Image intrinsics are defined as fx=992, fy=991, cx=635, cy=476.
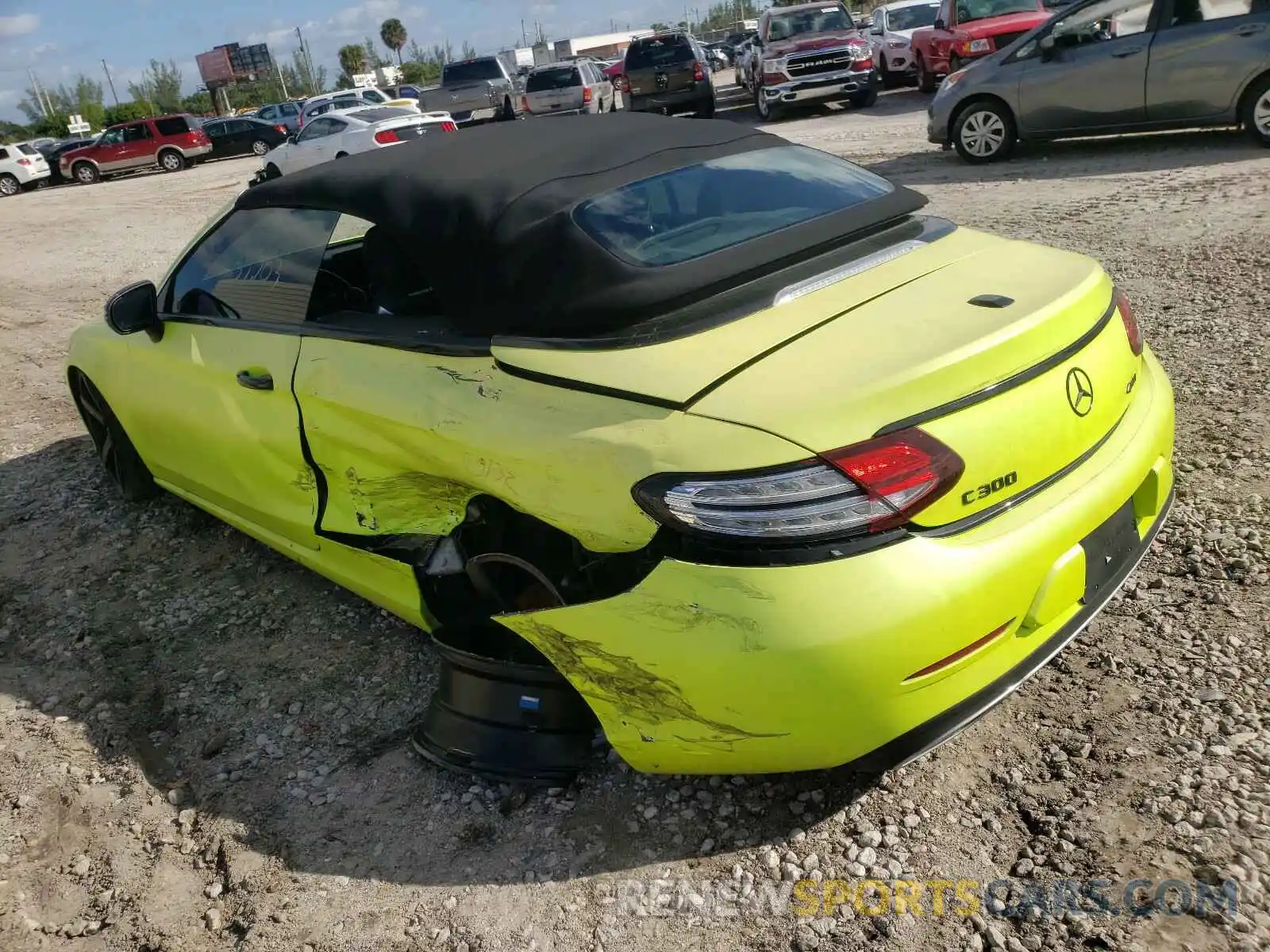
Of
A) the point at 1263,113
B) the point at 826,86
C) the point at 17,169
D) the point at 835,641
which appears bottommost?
the point at 1263,113

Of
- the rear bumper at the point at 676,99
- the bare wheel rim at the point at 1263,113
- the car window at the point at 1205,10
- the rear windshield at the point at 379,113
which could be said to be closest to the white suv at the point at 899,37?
the rear bumper at the point at 676,99

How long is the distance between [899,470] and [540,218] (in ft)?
3.99

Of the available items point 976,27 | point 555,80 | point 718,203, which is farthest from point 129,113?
point 718,203

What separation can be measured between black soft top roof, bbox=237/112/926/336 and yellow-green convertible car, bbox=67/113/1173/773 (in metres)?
0.01

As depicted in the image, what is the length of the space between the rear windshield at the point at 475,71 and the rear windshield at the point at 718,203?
27.0 metres

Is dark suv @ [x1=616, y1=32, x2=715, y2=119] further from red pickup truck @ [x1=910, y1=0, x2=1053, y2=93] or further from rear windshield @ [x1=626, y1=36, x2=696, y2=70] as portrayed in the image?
red pickup truck @ [x1=910, y1=0, x2=1053, y2=93]

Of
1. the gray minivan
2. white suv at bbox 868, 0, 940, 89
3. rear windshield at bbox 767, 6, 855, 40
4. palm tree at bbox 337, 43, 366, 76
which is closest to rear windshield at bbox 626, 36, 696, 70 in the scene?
rear windshield at bbox 767, 6, 855, 40

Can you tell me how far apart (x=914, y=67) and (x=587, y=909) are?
20427 mm

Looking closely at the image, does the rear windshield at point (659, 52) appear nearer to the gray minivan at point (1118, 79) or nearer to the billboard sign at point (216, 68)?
the gray minivan at point (1118, 79)

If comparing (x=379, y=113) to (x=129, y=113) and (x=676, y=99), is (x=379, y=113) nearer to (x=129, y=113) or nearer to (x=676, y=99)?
(x=676, y=99)

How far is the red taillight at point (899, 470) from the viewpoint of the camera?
2.02m

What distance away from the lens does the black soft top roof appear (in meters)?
2.52

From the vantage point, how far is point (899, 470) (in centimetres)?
204

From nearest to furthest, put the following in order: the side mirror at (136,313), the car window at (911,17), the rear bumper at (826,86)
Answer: the side mirror at (136,313) < the rear bumper at (826,86) < the car window at (911,17)
